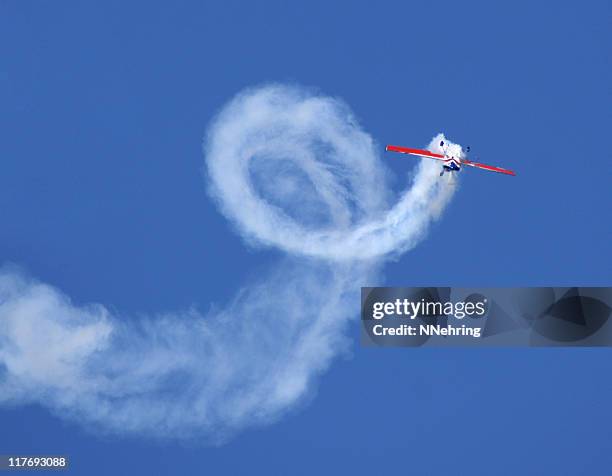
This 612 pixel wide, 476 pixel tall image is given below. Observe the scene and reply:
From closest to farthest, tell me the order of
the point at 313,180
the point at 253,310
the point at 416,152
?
the point at 416,152 → the point at 253,310 → the point at 313,180

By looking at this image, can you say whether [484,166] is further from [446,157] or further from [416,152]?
[416,152]

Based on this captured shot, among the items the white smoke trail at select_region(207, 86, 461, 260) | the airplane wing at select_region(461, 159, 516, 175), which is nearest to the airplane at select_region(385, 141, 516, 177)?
the airplane wing at select_region(461, 159, 516, 175)

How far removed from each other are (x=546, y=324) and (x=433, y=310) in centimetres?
185

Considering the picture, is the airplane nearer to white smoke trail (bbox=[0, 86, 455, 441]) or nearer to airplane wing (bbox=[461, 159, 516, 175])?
airplane wing (bbox=[461, 159, 516, 175])

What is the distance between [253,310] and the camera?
12031 mm

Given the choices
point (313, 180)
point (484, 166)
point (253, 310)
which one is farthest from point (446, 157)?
point (253, 310)

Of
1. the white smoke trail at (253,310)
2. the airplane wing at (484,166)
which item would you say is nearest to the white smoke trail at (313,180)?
the white smoke trail at (253,310)

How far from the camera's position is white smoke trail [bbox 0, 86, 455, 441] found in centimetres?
1190

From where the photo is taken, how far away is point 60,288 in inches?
471

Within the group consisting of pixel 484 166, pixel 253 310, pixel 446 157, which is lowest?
pixel 253 310

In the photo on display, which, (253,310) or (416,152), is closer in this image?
(416,152)

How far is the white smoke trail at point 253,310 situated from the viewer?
11898 millimetres

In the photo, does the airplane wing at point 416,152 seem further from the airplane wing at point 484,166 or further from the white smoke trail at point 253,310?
the airplane wing at point 484,166

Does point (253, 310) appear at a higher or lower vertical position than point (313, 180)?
lower
